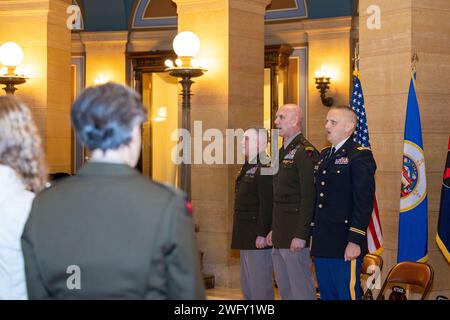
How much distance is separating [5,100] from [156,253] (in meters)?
0.92

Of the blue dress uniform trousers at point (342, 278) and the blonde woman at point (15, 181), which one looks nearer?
the blonde woman at point (15, 181)

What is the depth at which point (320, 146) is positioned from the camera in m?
13.0

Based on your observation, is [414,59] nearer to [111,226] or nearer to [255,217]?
[255,217]

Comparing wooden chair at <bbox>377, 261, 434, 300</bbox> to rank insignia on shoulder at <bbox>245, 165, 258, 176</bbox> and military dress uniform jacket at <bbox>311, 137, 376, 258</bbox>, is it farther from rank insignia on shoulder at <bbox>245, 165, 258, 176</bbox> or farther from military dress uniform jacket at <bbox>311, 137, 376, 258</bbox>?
rank insignia on shoulder at <bbox>245, 165, 258, 176</bbox>

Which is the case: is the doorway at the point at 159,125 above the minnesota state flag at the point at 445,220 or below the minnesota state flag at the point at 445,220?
above

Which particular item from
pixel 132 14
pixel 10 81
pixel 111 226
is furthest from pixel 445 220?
pixel 132 14

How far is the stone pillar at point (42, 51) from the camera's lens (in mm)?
8852

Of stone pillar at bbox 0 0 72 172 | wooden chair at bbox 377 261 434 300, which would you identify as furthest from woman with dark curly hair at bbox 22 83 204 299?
stone pillar at bbox 0 0 72 172

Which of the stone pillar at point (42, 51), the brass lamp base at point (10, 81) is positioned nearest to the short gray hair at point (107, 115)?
the brass lamp base at point (10, 81)

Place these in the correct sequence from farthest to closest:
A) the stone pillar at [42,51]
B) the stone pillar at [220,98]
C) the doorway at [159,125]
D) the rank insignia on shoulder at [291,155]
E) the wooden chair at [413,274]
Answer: the doorway at [159,125]
the stone pillar at [42,51]
the stone pillar at [220,98]
the rank insignia on shoulder at [291,155]
the wooden chair at [413,274]

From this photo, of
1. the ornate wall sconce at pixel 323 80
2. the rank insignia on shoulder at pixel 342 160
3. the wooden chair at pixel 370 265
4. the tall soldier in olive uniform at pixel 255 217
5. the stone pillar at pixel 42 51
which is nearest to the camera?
the rank insignia on shoulder at pixel 342 160

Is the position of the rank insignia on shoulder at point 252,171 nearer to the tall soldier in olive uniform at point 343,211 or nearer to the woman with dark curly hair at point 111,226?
the tall soldier in olive uniform at point 343,211

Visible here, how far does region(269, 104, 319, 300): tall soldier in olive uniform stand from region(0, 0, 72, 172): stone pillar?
3.65 m
